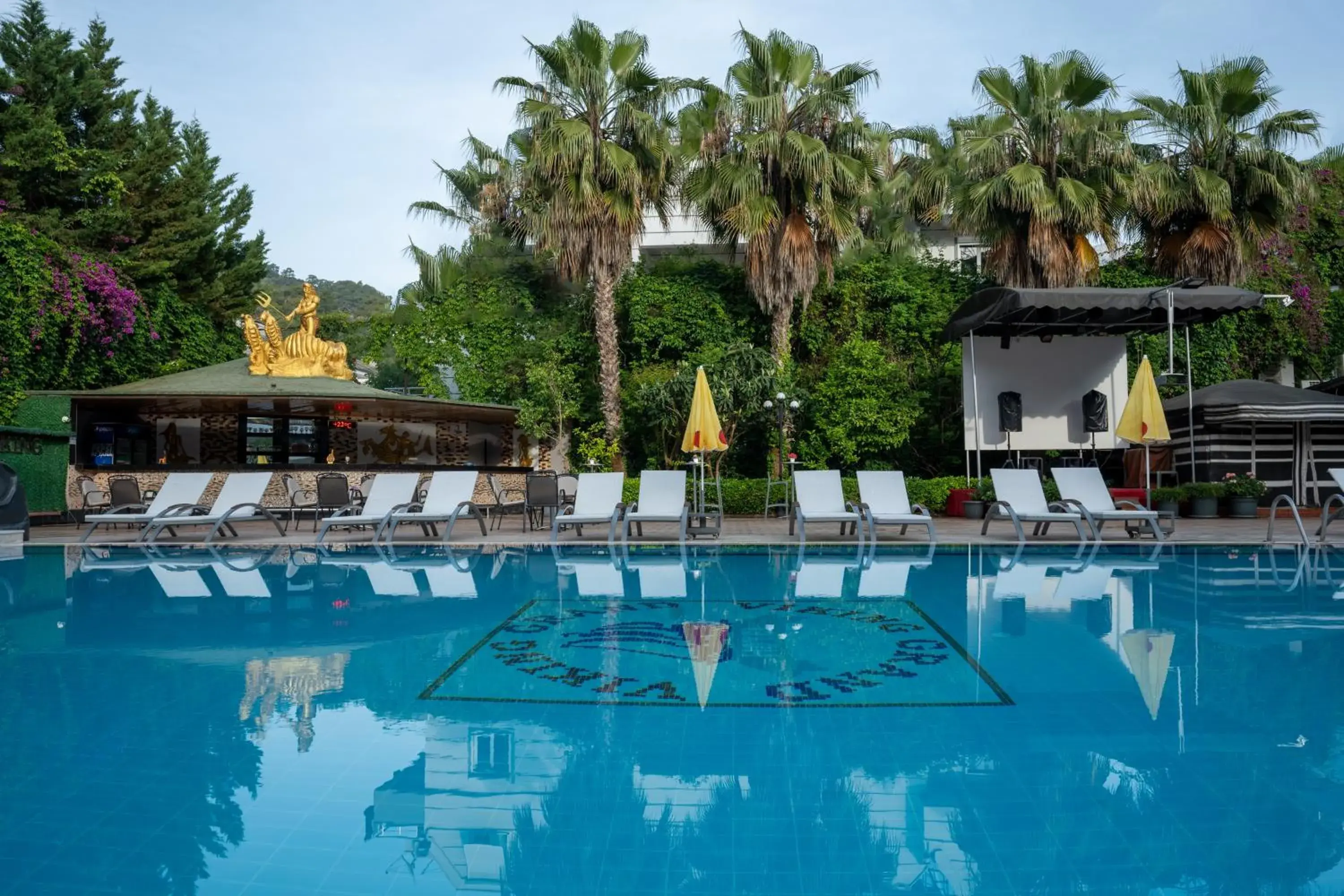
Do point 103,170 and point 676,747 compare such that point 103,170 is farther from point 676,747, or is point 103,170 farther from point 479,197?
point 676,747

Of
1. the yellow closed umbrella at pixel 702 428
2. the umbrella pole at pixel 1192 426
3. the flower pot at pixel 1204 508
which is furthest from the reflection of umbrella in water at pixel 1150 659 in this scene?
the umbrella pole at pixel 1192 426

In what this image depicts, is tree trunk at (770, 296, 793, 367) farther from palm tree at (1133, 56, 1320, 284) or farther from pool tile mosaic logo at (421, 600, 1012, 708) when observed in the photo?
pool tile mosaic logo at (421, 600, 1012, 708)

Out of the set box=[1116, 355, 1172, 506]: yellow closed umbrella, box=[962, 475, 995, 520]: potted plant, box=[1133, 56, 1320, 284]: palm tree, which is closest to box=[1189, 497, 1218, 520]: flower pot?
box=[1116, 355, 1172, 506]: yellow closed umbrella

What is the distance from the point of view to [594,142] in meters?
16.5

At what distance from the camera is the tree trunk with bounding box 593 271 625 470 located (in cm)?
1773

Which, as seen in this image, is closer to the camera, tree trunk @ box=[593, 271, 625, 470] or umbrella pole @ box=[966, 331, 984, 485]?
umbrella pole @ box=[966, 331, 984, 485]

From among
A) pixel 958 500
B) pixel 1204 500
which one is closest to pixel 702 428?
pixel 958 500

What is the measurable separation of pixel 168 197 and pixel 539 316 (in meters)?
10.5

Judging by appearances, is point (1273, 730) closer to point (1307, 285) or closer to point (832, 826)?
point (832, 826)

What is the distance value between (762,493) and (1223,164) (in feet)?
34.9

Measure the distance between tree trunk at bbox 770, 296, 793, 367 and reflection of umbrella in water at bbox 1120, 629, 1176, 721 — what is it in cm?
1195

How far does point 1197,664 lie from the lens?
16.1 ft

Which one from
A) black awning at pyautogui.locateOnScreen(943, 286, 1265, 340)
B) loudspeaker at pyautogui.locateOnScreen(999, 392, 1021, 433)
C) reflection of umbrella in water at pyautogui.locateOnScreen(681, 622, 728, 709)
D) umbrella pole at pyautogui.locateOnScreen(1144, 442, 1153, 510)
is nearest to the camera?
reflection of umbrella in water at pyautogui.locateOnScreen(681, 622, 728, 709)

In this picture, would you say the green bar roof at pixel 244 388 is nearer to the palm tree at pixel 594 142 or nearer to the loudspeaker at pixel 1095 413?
the palm tree at pixel 594 142
